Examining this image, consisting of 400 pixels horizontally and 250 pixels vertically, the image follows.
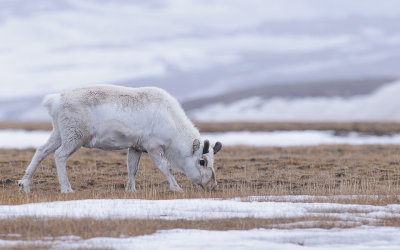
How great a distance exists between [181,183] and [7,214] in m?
7.86

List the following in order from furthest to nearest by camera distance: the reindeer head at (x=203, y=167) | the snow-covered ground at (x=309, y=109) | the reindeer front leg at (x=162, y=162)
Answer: the snow-covered ground at (x=309, y=109)
the reindeer head at (x=203, y=167)
the reindeer front leg at (x=162, y=162)

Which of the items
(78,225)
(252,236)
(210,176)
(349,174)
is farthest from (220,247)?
(349,174)

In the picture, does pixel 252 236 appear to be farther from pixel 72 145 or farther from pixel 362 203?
pixel 72 145

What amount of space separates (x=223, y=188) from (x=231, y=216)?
232 inches

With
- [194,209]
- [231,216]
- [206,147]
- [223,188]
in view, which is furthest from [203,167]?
[231,216]

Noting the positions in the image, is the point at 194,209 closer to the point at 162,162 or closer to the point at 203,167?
the point at 162,162

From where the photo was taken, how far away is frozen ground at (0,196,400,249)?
1005cm

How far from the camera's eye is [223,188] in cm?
1778

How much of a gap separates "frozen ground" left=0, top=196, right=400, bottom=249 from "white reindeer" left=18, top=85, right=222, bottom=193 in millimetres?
3366

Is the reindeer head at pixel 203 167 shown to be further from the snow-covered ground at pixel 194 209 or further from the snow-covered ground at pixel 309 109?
the snow-covered ground at pixel 309 109

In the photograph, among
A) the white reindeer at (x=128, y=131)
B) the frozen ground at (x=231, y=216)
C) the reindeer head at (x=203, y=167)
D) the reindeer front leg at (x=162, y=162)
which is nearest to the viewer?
the frozen ground at (x=231, y=216)

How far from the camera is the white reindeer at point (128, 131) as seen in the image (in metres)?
16.4

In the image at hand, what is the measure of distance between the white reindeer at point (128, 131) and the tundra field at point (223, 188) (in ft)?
1.87

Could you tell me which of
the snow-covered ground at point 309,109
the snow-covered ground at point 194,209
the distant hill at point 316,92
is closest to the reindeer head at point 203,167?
the snow-covered ground at point 194,209
